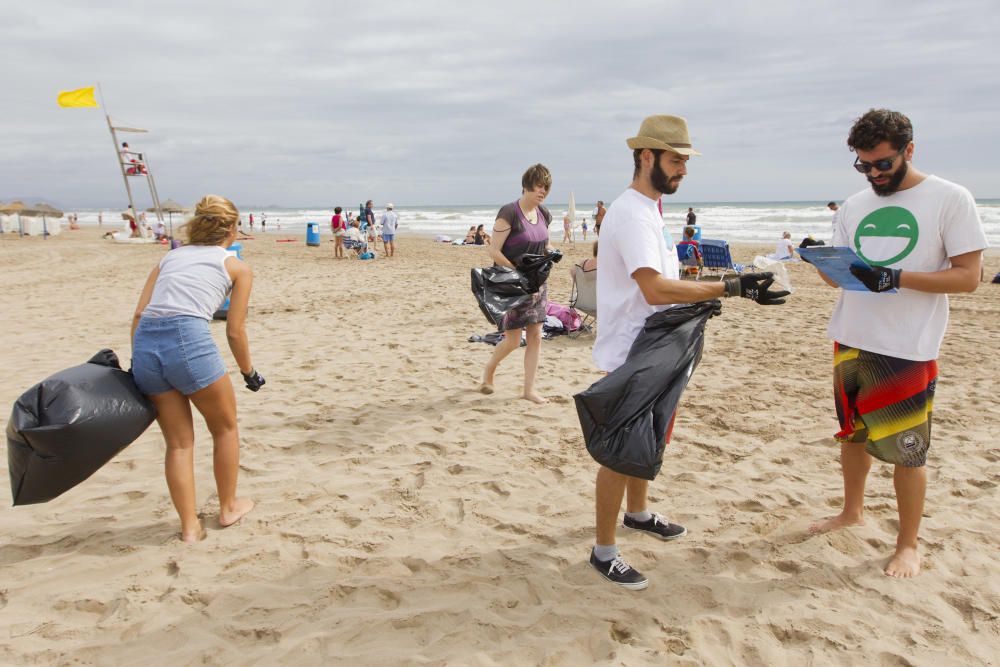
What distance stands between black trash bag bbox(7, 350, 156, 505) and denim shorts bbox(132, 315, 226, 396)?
0.35 feet

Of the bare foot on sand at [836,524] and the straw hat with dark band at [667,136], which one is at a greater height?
the straw hat with dark band at [667,136]

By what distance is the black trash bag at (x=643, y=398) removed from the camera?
2326 millimetres

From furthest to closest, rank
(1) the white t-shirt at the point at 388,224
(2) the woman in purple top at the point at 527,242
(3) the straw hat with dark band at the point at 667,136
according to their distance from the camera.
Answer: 1. (1) the white t-shirt at the point at 388,224
2. (2) the woman in purple top at the point at 527,242
3. (3) the straw hat with dark band at the point at 667,136

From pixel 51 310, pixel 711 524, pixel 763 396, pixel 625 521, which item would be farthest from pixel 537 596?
pixel 51 310

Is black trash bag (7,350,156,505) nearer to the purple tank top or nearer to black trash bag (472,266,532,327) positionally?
black trash bag (472,266,532,327)

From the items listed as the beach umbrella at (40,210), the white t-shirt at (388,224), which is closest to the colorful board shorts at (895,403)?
the white t-shirt at (388,224)

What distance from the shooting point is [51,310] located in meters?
8.91

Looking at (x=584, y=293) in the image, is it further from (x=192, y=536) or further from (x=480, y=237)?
(x=480, y=237)

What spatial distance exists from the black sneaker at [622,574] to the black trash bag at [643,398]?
1.71 feet

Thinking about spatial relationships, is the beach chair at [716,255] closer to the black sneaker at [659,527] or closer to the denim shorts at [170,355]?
the black sneaker at [659,527]

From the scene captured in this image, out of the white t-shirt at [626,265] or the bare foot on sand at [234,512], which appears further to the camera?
the bare foot on sand at [234,512]

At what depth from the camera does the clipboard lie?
2.34 meters

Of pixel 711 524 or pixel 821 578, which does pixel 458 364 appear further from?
pixel 821 578

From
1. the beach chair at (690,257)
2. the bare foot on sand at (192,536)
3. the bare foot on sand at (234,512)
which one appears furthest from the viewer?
the beach chair at (690,257)
